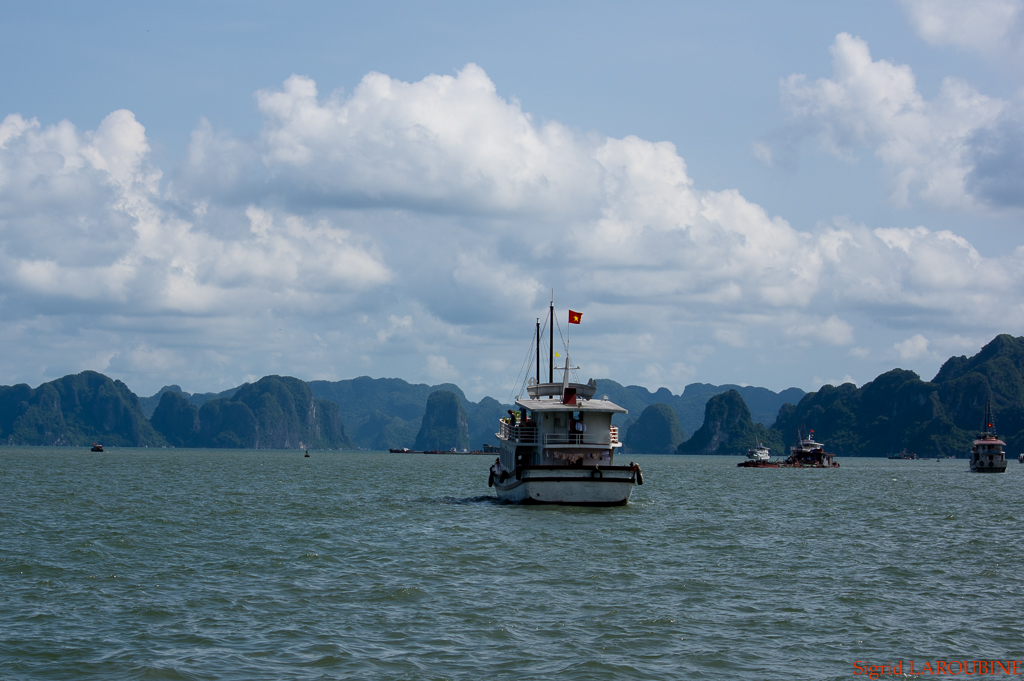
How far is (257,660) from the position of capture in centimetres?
1656

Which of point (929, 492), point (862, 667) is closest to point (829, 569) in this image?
point (862, 667)

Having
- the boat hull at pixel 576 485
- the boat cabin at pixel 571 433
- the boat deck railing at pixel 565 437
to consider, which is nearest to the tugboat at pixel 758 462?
the boat deck railing at pixel 565 437

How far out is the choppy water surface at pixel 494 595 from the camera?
16828 mm

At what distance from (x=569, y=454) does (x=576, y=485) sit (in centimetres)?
212

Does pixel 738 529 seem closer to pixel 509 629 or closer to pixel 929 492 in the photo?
pixel 509 629

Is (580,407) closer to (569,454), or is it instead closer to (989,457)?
(569,454)

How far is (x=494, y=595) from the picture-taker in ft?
74.0

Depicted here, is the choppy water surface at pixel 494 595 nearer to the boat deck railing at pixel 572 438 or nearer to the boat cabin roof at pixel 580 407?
the boat deck railing at pixel 572 438

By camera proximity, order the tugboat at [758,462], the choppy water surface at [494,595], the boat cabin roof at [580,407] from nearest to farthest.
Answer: the choppy water surface at [494,595] → the boat cabin roof at [580,407] → the tugboat at [758,462]

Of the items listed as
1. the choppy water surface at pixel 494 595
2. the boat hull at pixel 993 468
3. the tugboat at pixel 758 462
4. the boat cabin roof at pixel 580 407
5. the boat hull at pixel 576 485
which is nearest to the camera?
the choppy water surface at pixel 494 595

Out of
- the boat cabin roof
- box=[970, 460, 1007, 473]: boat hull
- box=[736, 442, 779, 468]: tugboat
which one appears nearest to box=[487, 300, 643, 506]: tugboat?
the boat cabin roof

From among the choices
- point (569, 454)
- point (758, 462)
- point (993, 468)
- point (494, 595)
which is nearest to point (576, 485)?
point (569, 454)

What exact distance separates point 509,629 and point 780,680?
581 centimetres

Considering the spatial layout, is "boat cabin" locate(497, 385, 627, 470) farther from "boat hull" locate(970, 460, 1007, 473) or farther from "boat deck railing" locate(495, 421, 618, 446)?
"boat hull" locate(970, 460, 1007, 473)
